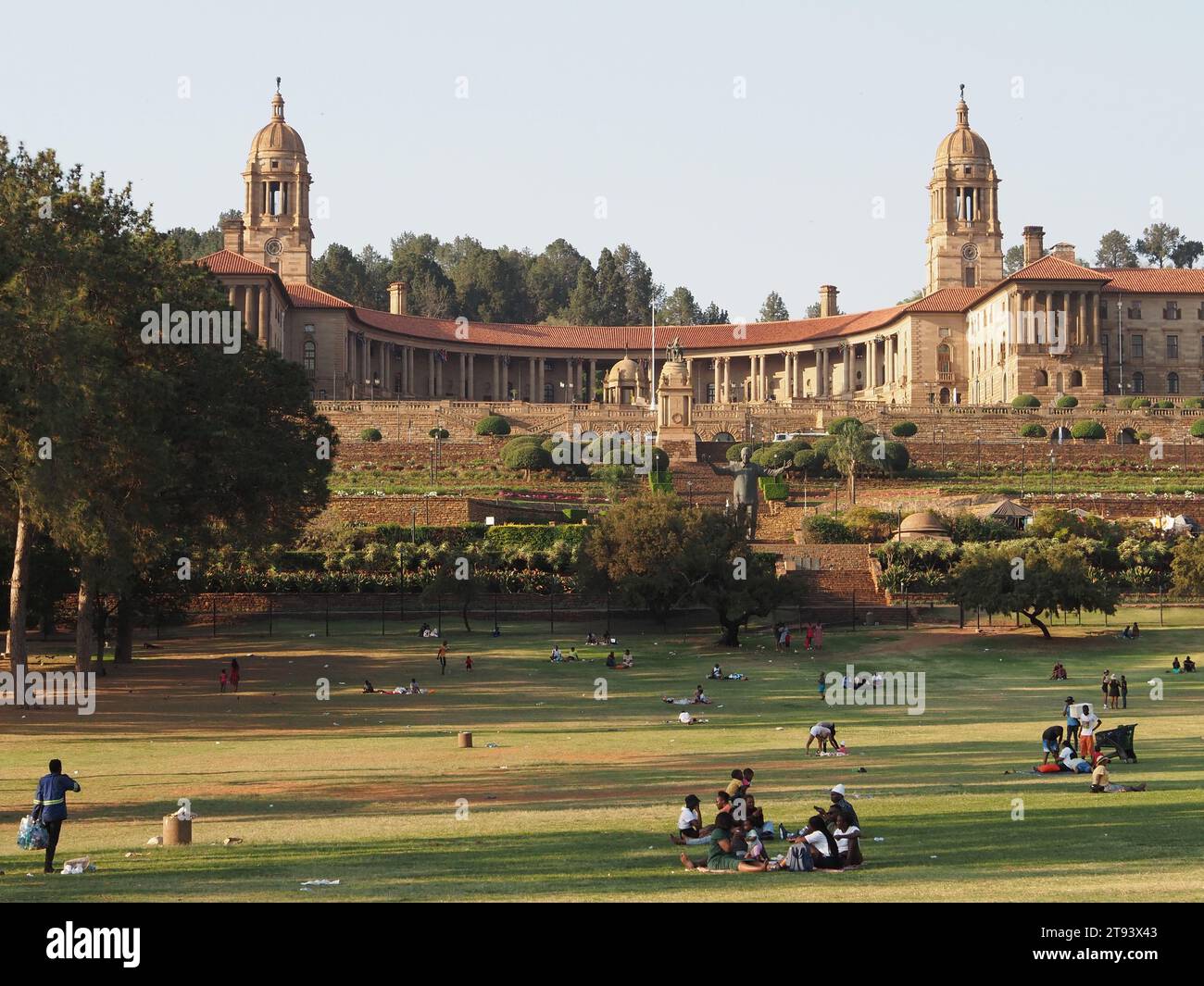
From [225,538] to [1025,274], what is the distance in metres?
83.5

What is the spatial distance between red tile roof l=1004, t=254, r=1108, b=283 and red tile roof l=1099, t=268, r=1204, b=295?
18.4 feet

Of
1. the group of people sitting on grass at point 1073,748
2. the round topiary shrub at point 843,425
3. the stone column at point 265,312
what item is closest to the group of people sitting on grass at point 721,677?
the group of people sitting on grass at point 1073,748

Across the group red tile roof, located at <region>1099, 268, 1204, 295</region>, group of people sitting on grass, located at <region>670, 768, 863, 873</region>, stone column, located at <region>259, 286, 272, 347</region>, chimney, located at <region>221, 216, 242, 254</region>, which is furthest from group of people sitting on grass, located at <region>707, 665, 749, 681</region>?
chimney, located at <region>221, 216, 242, 254</region>

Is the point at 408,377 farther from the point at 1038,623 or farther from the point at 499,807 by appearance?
the point at 499,807

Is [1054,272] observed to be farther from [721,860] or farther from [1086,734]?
[721,860]

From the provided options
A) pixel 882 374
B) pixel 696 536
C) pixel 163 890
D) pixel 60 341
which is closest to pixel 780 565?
pixel 696 536

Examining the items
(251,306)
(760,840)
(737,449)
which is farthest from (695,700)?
(251,306)

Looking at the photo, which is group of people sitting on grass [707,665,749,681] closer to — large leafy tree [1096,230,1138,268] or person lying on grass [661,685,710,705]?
person lying on grass [661,685,710,705]

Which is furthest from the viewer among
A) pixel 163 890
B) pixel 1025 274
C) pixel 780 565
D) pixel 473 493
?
pixel 1025 274

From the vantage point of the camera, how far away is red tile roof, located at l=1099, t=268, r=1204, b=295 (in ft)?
425

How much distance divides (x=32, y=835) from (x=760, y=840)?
350 inches

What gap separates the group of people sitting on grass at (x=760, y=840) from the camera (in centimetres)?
2017

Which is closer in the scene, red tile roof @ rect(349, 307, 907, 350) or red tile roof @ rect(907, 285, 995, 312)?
red tile roof @ rect(907, 285, 995, 312)
